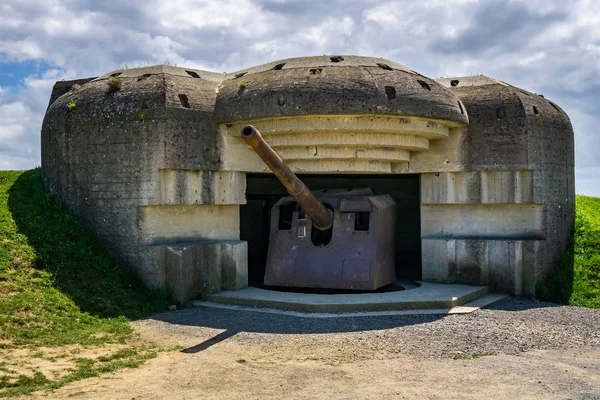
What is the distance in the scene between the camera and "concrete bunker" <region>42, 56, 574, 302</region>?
10.5 meters

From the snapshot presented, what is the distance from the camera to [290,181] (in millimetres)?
9656

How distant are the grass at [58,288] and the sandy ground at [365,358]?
1.43ft

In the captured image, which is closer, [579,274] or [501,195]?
[501,195]

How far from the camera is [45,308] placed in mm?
8594

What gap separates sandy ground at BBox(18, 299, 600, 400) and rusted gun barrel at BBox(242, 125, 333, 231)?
2.00 m

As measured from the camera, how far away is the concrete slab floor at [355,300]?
373 inches

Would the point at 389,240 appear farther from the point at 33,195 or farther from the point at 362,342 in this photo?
the point at 33,195

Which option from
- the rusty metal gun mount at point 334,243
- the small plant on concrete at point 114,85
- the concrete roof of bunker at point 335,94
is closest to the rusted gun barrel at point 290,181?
the rusty metal gun mount at point 334,243

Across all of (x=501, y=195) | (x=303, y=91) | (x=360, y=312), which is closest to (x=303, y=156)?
(x=303, y=91)

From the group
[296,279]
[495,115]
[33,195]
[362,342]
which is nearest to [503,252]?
[495,115]

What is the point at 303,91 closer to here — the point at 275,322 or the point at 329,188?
the point at 275,322

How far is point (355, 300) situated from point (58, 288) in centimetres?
432

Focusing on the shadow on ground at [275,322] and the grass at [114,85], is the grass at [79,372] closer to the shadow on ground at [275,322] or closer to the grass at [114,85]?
the shadow on ground at [275,322]

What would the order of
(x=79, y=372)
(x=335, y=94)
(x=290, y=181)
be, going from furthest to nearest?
(x=335, y=94), (x=290, y=181), (x=79, y=372)
